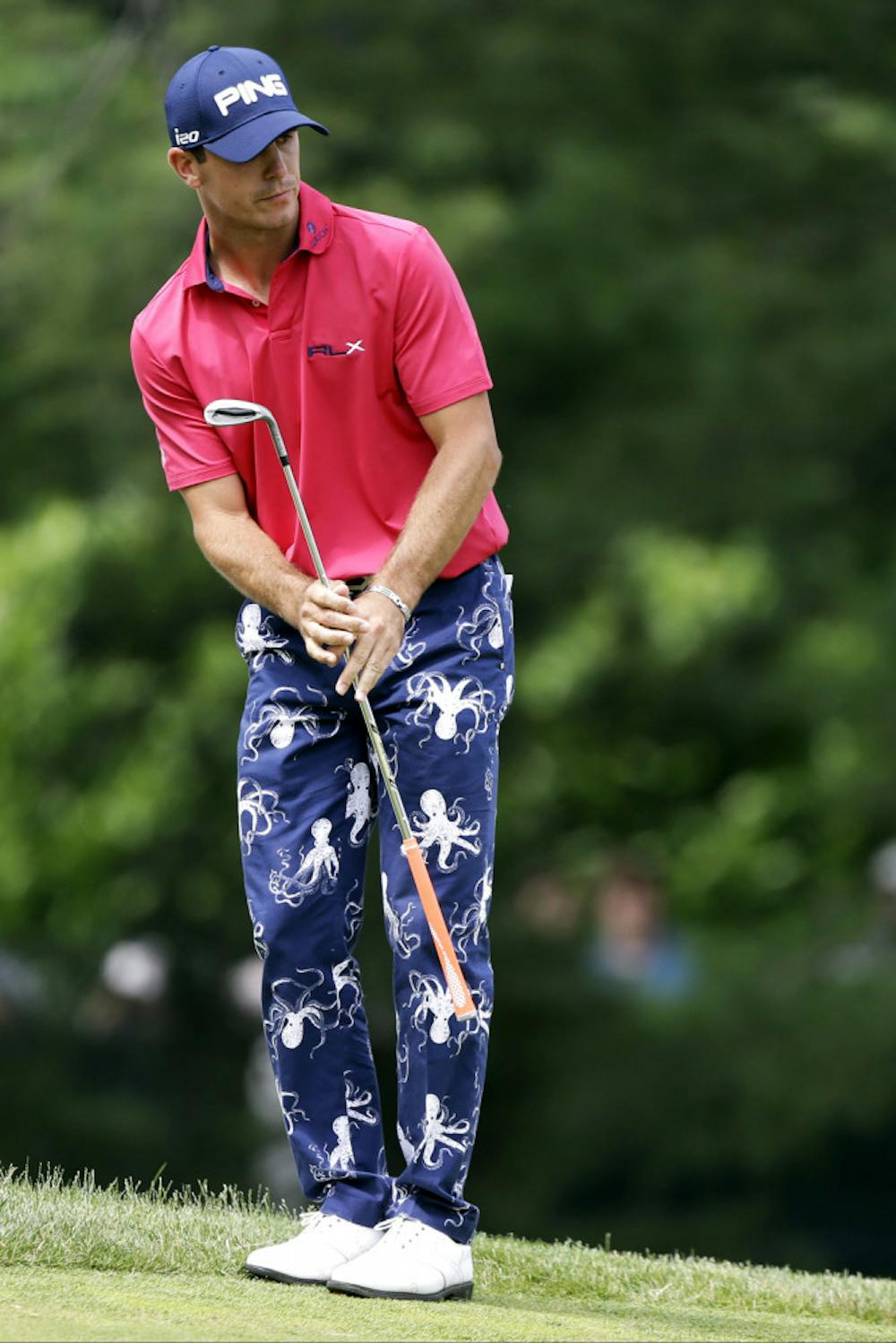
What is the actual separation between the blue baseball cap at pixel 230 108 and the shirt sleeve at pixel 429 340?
Answer: 256 millimetres

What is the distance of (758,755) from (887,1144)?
462 cm

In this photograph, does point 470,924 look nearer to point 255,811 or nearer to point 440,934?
point 440,934

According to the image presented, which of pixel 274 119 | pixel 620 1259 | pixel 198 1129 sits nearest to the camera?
pixel 274 119

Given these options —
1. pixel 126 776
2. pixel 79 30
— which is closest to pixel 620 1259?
pixel 126 776

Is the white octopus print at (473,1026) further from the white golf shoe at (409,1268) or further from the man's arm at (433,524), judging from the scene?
the man's arm at (433,524)

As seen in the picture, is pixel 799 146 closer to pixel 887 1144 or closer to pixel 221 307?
pixel 887 1144

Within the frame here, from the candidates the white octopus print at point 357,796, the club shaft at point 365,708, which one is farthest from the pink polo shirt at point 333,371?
the white octopus print at point 357,796

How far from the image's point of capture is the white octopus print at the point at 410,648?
3.37m

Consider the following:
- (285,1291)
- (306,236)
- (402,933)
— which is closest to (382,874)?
(402,933)

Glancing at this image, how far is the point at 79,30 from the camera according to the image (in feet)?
49.2

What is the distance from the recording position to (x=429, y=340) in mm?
3373

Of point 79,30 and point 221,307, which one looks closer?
point 221,307

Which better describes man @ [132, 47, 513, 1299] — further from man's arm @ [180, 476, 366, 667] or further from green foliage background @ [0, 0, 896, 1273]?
green foliage background @ [0, 0, 896, 1273]

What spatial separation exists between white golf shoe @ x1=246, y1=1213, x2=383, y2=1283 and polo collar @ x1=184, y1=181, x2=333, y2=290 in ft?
4.94
